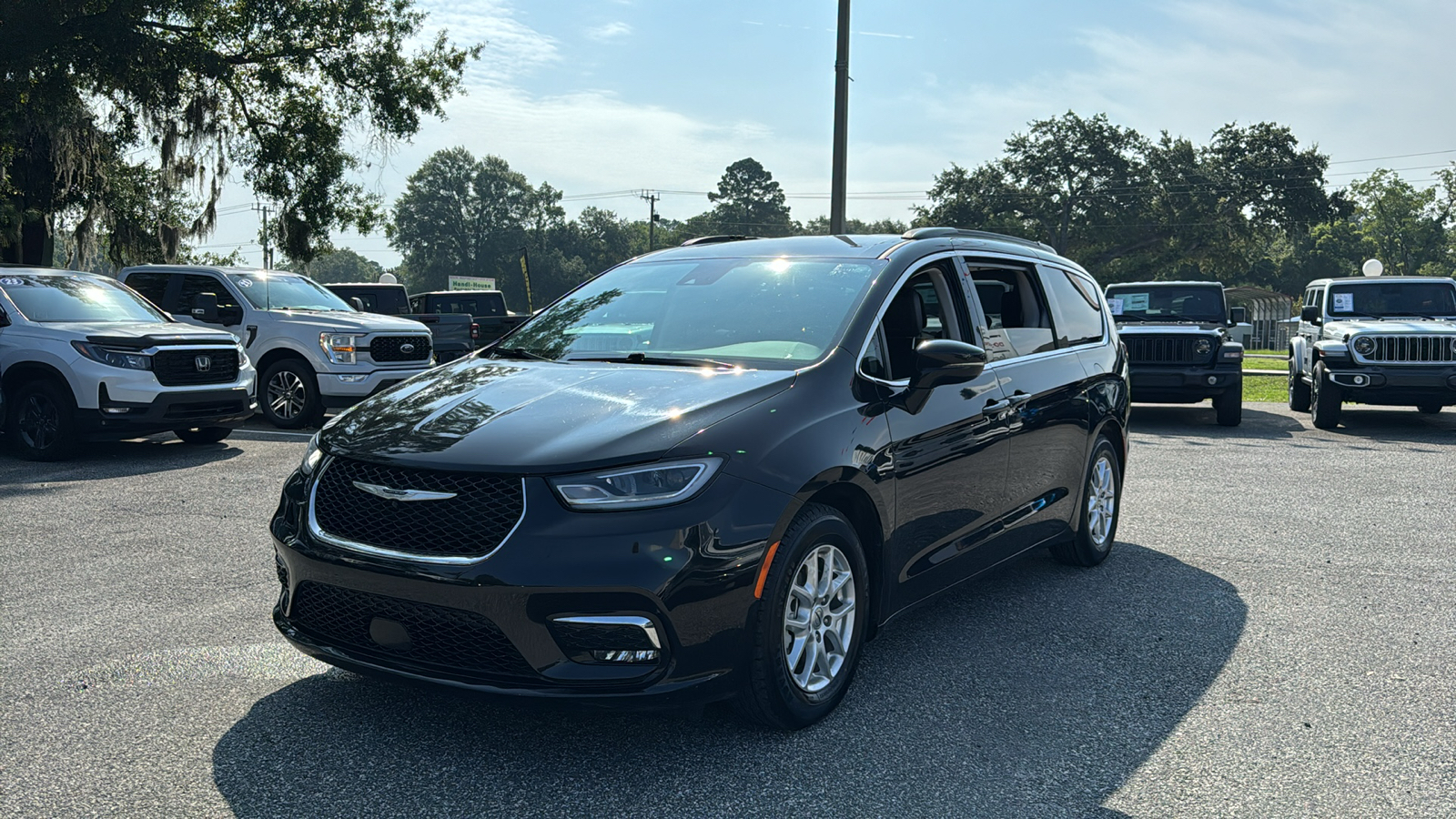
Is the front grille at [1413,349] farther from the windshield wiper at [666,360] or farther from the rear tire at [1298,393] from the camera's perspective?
the windshield wiper at [666,360]

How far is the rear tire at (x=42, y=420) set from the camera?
32.8 feet

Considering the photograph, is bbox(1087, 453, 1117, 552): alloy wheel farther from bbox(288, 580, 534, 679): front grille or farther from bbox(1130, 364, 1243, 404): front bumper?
bbox(1130, 364, 1243, 404): front bumper

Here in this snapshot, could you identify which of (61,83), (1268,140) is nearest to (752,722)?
(61,83)

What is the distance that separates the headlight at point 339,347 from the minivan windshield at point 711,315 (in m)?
8.73

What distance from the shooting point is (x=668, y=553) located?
126 inches

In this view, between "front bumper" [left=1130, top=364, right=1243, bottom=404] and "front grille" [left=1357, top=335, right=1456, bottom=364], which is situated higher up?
"front grille" [left=1357, top=335, right=1456, bottom=364]

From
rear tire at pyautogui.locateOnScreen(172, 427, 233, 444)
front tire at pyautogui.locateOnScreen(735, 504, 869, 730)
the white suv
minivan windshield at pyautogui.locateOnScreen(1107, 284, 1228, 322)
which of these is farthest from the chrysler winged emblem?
minivan windshield at pyautogui.locateOnScreen(1107, 284, 1228, 322)

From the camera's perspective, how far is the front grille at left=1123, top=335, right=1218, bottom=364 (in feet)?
46.6

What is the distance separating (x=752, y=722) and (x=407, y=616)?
1.14 metres

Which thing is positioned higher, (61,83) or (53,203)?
(61,83)

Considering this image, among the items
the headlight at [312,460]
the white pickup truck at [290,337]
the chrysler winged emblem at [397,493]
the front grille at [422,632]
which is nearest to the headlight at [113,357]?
the white pickup truck at [290,337]

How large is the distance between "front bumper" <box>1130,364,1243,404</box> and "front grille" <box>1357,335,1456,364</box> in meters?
1.55

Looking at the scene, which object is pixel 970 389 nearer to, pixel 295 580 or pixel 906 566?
pixel 906 566

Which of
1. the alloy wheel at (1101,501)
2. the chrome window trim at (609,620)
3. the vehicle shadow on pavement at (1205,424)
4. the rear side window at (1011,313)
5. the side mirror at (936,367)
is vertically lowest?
the vehicle shadow on pavement at (1205,424)
